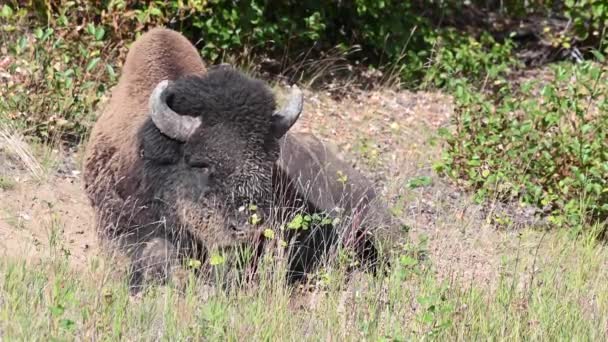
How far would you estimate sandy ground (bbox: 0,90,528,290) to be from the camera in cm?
702

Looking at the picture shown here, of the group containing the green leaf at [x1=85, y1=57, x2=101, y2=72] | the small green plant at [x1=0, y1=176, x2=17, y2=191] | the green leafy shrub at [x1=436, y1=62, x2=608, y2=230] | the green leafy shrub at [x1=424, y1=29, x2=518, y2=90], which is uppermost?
the green leaf at [x1=85, y1=57, x2=101, y2=72]

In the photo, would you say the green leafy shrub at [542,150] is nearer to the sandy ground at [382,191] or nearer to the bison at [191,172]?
the sandy ground at [382,191]

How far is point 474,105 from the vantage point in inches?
392

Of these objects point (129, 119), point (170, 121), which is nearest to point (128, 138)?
point (129, 119)

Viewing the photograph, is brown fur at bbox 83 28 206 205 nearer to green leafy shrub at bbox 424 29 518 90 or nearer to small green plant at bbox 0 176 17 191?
small green plant at bbox 0 176 17 191

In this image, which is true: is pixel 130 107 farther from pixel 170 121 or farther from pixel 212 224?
pixel 212 224

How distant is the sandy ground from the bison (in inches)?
15.8

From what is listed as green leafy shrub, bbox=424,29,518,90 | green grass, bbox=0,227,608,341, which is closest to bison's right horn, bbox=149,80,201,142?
green grass, bbox=0,227,608,341

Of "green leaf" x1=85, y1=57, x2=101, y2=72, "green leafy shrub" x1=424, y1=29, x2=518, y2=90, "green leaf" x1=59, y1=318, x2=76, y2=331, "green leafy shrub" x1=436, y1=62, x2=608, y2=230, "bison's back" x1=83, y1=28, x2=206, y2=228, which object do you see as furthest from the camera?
"green leafy shrub" x1=424, y1=29, x2=518, y2=90

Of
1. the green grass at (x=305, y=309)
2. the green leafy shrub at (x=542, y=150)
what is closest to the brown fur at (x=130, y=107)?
the green grass at (x=305, y=309)

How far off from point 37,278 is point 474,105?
17.5 ft

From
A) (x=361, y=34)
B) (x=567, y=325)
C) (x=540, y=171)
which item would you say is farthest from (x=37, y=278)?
(x=361, y=34)

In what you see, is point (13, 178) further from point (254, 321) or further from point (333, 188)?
point (254, 321)

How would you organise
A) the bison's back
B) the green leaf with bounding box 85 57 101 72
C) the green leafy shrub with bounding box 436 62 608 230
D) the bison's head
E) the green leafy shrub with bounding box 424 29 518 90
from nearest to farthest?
the bison's head < the bison's back < the green leafy shrub with bounding box 436 62 608 230 < the green leaf with bounding box 85 57 101 72 < the green leafy shrub with bounding box 424 29 518 90
